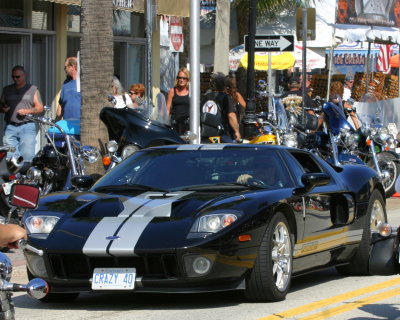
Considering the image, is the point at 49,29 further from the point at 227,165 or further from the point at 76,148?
the point at 227,165

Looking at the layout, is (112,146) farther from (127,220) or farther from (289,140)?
(127,220)

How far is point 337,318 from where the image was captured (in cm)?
809

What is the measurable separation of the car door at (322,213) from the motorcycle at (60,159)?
436 centimetres

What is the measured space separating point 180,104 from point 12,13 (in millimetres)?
3179

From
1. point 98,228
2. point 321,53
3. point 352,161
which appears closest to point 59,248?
point 98,228

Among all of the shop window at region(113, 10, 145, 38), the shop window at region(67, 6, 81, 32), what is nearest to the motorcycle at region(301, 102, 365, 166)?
the shop window at region(67, 6, 81, 32)

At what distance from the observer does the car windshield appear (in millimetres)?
9344

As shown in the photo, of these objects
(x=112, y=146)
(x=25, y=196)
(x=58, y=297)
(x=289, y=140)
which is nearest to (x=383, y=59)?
(x=289, y=140)

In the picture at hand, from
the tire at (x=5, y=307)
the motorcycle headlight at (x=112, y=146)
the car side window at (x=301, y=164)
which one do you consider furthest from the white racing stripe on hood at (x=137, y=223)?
the motorcycle headlight at (x=112, y=146)

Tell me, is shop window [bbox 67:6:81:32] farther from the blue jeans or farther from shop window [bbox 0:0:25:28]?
the blue jeans

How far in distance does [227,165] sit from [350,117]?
1173 cm

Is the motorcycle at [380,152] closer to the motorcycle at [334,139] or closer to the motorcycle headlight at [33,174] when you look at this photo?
the motorcycle at [334,139]

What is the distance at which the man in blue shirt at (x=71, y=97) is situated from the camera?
16.1 metres

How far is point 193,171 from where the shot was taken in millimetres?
9516
